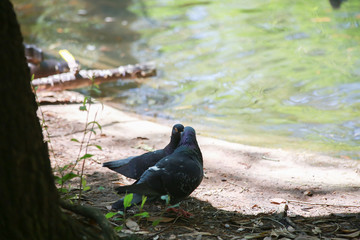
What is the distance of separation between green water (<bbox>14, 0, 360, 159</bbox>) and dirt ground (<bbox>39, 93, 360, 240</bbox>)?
3.65 feet

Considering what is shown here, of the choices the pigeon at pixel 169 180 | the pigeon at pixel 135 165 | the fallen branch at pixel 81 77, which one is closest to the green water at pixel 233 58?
the fallen branch at pixel 81 77

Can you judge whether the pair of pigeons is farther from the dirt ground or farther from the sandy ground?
the sandy ground

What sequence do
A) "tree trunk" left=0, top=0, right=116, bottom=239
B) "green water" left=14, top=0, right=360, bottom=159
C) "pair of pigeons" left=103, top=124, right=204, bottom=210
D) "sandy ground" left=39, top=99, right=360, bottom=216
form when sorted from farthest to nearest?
1. "green water" left=14, top=0, right=360, bottom=159
2. "sandy ground" left=39, top=99, right=360, bottom=216
3. "pair of pigeons" left=103, top=124, right=204, bottom=210
4. "tree trunk" left=0, top=0, right=116, bottom=239

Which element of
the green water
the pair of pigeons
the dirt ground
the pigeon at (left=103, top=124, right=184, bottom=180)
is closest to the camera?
the dirt ground

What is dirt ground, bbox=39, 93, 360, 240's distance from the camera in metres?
3.14

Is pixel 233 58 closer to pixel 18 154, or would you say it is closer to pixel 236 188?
pixel 236 188

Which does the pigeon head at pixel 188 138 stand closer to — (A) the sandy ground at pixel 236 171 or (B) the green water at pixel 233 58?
(A) the sandy ground at pixel 236 171

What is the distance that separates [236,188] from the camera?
13.8 ft

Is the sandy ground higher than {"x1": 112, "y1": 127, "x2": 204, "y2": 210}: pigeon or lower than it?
lower

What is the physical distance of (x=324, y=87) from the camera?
8352 mm

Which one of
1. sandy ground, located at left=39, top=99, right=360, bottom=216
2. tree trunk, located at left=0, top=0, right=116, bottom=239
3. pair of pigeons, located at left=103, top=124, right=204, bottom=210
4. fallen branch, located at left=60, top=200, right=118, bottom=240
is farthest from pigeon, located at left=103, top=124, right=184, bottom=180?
tree trunk, located at left=0, top=0, right=116, bottom=239

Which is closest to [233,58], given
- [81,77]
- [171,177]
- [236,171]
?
[81,77]

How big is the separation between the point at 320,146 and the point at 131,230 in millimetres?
3914

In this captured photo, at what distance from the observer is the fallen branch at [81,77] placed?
24.2 feet
